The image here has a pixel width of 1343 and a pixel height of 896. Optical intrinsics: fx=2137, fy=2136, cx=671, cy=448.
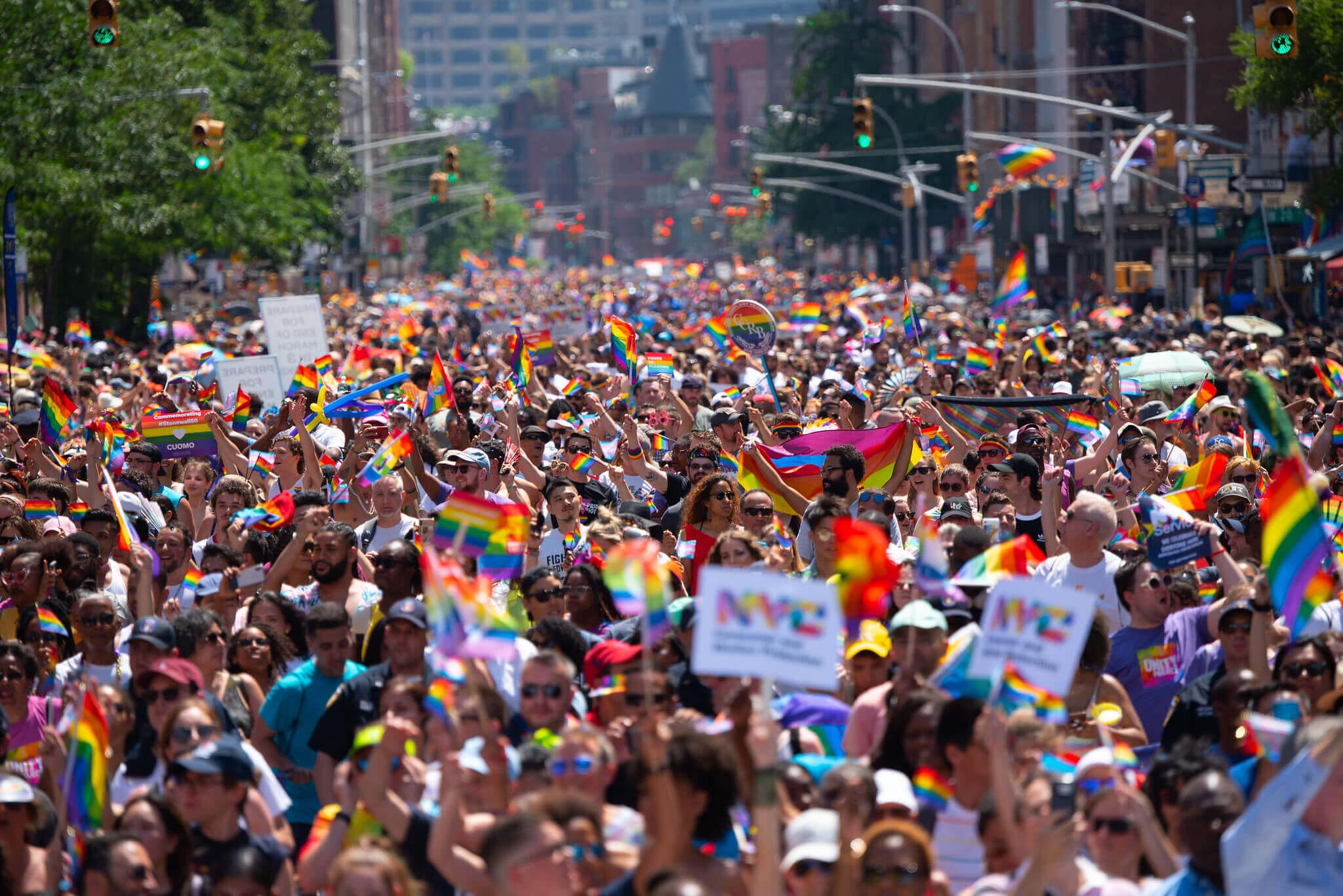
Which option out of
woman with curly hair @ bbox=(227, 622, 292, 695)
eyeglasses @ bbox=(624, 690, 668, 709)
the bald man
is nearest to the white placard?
the bald man

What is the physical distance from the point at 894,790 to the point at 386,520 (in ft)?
16.5

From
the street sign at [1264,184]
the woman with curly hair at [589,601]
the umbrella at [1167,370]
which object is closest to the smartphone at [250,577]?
the woman with curly hair at [589,601]

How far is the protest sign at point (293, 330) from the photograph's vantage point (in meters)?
22.1

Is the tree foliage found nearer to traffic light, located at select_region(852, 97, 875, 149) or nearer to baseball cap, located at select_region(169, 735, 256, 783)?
traffic light, located at select_region(852, 97, 875, 149)

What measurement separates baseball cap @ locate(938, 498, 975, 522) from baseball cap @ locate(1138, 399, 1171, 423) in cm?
379

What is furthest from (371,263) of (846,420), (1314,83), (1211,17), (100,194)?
(846,420)

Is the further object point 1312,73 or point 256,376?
point 1312,73

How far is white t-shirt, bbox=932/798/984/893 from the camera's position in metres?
5.78

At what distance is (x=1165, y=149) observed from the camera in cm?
3803

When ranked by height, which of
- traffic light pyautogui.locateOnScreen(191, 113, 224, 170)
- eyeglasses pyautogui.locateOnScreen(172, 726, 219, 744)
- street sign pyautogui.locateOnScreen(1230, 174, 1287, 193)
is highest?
traffic light pyautogui.locateOnScreen(191, 113, 224, 170)

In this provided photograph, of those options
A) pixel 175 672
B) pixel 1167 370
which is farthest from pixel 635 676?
pixel 1167 370

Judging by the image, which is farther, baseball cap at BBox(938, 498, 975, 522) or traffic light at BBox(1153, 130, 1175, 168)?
traffic light at BBox(1153, 130, 1175, 168)

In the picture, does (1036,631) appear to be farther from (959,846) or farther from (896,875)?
(896,875)

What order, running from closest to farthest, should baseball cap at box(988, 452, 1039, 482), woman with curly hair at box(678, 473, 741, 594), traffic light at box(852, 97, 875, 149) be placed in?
woman with curly hair at box(678, 473, 741, 594)
baseball cap at box(988, 452, 1039, 482)
traffic light at box(852, 97, 875, 149)
